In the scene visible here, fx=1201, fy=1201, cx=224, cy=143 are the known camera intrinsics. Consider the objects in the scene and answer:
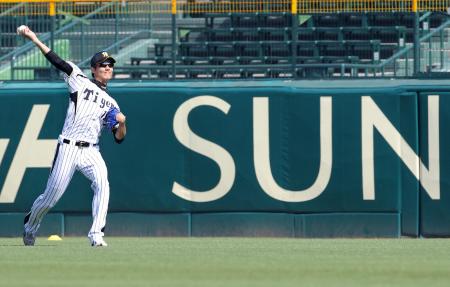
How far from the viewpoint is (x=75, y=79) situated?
34.9 feet

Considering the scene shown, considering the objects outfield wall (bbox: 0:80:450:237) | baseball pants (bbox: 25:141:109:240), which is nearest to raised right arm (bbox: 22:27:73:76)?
baseball pants (bbox: 25:141:109:240)

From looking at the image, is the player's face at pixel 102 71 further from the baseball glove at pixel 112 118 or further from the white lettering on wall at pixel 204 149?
the white lettering on wall at pixel 204 149

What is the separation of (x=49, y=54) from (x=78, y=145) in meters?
0.89

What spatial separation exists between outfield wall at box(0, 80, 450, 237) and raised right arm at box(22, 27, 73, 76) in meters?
2.14

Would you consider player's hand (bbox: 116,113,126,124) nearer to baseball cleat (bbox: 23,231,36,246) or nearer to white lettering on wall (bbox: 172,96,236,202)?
baseball cleat (bbox: 23,231,36,246)

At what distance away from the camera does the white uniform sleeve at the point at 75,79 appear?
10.6m

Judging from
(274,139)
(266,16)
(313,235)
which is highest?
(266,16)

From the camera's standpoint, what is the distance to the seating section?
54.0ft

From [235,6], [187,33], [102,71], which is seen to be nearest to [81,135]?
[102,71]

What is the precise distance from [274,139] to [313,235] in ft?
3.49
